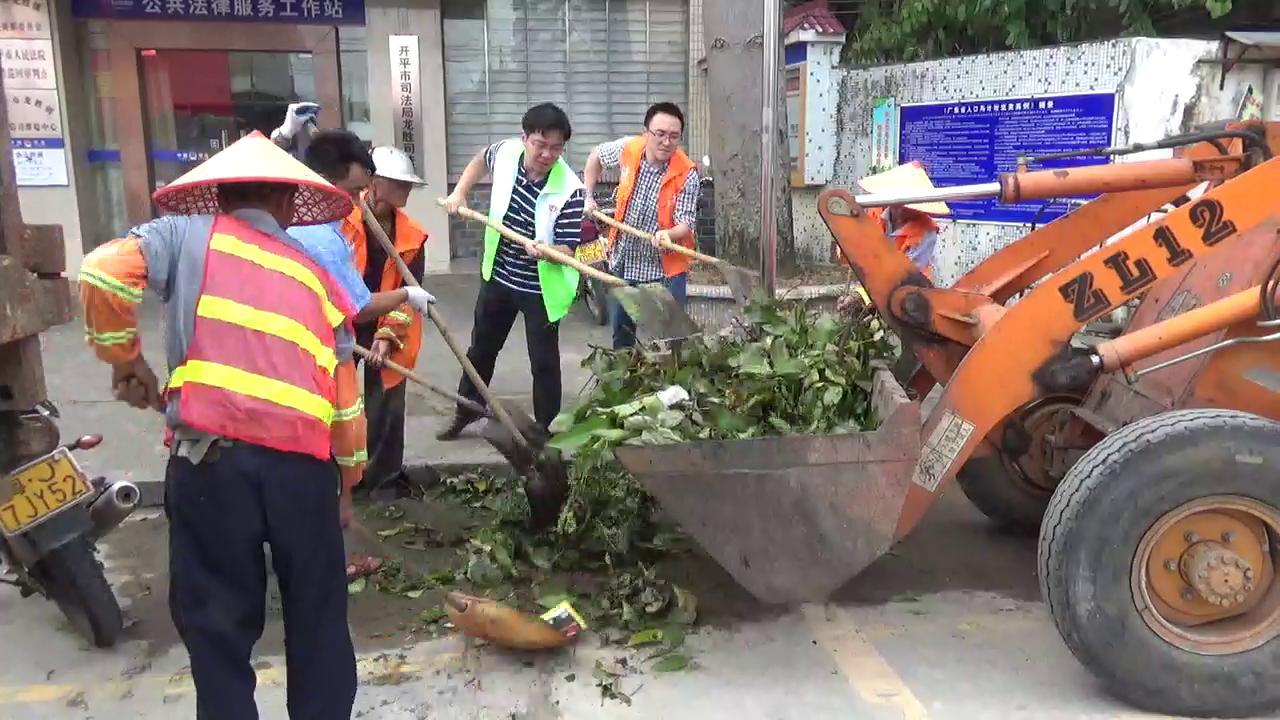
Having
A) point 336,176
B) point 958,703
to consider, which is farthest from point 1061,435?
point 336,176

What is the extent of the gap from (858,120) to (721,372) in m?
6.98

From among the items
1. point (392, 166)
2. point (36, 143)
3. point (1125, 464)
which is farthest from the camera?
point (36, 143)

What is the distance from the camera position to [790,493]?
3055mm

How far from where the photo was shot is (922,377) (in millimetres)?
4199

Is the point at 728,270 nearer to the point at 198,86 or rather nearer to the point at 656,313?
the point at 656,313

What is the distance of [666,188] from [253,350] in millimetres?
3432

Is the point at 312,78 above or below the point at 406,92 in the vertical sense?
above

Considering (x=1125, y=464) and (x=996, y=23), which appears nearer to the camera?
(x=1125, y=464)

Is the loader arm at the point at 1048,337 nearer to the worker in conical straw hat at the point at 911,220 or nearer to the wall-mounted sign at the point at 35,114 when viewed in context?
the worker in conical straw hat at the point at 911,220

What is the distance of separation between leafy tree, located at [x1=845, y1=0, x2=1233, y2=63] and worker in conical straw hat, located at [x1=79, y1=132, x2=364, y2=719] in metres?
8.00

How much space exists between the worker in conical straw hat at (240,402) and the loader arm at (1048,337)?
6.08 ft

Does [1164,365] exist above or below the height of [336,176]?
below

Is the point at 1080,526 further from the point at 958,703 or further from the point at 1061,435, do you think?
the point at 1061,435

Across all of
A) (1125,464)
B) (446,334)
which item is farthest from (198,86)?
(1125,464)
